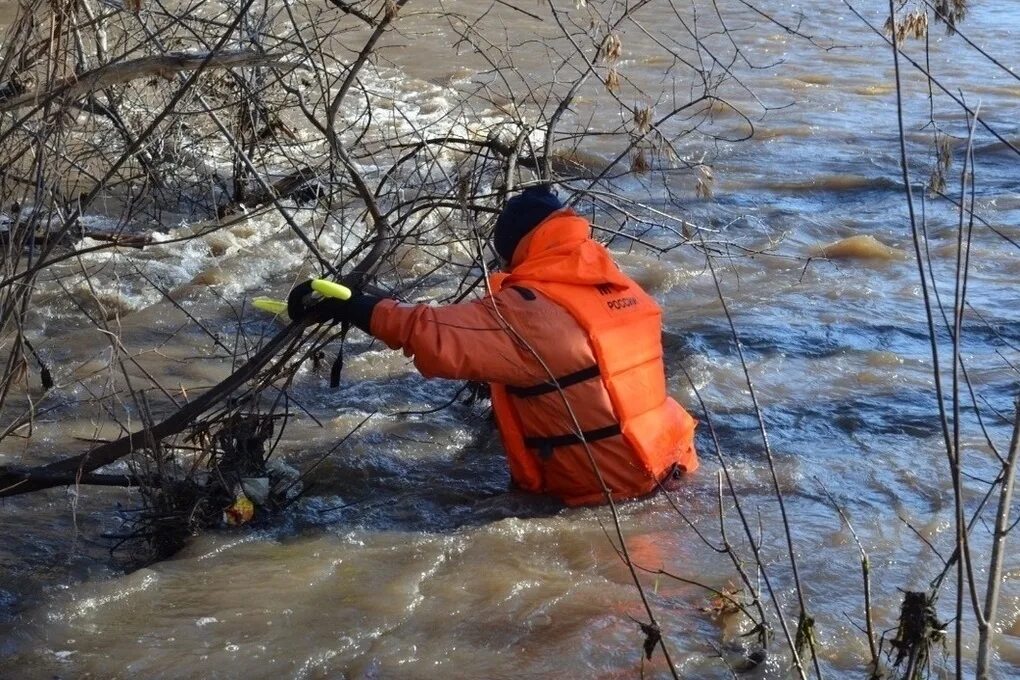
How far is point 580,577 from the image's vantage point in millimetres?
4531

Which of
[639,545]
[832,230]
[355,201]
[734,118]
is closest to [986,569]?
[639,545]

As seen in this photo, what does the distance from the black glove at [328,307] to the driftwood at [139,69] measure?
2.38 ft

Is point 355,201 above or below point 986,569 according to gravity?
above

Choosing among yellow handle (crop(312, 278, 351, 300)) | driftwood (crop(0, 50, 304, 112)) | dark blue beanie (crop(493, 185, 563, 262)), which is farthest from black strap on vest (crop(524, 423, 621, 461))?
driftwood (crop(0, 50, 304, 112))

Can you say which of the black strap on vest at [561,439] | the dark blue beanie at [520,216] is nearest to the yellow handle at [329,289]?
the dark blue beanie at [520,216]

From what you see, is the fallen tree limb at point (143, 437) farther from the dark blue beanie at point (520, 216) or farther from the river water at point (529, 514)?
the dark blue beanie at point (520, 216)

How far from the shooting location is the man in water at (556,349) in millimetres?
4355

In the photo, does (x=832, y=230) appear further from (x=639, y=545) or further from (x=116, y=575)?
(x=116, y=575)

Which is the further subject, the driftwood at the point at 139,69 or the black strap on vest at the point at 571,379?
the black strap on vest at the point at 571,379

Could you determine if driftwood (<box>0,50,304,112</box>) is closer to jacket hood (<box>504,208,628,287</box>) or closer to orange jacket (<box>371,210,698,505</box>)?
orange jacket (<box>371,210,698,505</box>)

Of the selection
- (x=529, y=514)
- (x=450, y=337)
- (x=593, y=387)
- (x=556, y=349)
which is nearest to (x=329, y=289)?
(x=450, y=337)

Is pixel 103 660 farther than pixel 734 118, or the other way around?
pixel 734 118

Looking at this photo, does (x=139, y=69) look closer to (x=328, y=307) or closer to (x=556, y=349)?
(x=328, y=307)

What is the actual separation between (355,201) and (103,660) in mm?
3295
